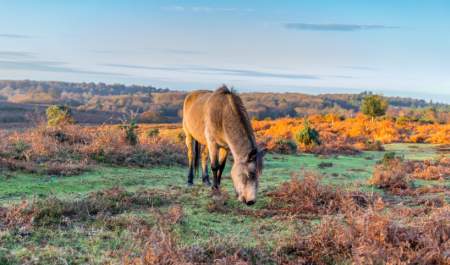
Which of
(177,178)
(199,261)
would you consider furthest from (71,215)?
(177,178)

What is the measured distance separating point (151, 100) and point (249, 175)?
94.3m

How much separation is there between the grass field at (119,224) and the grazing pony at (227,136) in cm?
50

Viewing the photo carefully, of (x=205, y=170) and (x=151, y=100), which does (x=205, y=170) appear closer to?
(x=205, y=170)

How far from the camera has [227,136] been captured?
893 cm

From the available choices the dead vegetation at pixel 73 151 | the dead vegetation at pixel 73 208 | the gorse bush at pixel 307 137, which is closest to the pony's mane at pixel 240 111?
the dead vegetation at pixel 73 208

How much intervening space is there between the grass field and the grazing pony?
500mm

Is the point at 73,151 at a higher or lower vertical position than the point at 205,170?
lower

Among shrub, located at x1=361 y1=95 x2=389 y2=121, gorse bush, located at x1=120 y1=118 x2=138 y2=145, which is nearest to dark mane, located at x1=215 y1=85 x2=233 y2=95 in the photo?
gorse bush, located at x1=120 y1=118 x2=138 y2=145

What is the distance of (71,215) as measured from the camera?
7.06m

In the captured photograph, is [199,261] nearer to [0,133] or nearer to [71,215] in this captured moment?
[71,215]

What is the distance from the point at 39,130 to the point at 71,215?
9.87 meters

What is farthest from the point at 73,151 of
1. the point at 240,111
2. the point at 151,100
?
the point at 151,100

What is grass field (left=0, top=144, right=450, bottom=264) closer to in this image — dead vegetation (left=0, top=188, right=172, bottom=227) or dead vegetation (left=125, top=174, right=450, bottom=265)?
dead vegetation (left=0, top=188, right=172, bottom=227)

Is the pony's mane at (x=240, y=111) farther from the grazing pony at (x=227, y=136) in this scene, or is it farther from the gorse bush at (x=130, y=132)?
the gorse bush at (x=130, y=132)
